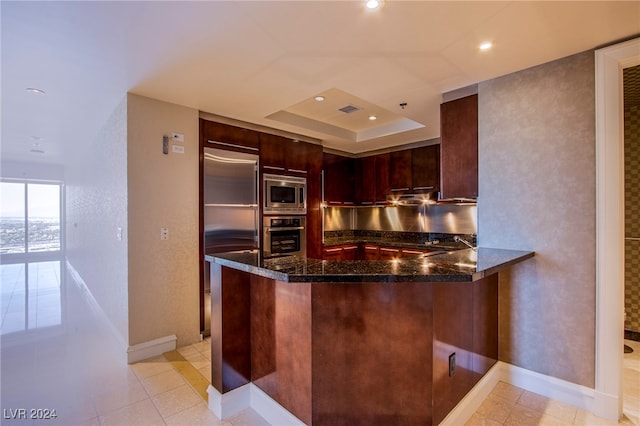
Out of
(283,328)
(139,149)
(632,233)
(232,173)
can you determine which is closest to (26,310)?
(139,149)

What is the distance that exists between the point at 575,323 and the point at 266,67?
2.92 metres

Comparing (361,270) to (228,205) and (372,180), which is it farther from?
(372,180)

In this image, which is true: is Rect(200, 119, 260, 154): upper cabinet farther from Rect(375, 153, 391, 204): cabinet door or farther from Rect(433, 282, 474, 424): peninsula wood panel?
Rect(433, 282, 474, 424): peninsula wood panel

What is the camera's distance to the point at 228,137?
11.5 ft

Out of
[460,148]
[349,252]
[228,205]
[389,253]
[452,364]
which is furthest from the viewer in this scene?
[349,252]

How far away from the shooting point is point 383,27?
70.4 inches

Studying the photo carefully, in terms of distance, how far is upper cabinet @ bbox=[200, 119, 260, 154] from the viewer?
131 inches

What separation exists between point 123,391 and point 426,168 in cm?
434

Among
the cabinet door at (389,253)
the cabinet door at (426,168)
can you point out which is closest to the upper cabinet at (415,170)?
Answer: the cabinet door at (426,168)

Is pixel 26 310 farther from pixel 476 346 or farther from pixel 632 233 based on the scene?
pixel 632 233

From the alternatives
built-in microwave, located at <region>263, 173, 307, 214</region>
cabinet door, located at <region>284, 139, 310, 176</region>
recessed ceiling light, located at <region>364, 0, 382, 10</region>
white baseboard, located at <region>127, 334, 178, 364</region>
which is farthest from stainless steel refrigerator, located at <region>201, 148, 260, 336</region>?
recessed ceiling light, located at <region>364, 0, 382, 10</region>

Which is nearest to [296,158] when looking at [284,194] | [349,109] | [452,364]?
[284,194]

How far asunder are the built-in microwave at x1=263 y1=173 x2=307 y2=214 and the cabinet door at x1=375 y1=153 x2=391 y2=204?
1421 millimetres

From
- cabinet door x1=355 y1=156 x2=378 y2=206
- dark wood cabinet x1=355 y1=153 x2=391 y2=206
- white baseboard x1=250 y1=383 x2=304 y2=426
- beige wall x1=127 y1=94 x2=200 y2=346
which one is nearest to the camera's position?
white baseboard x1=250 y1=383 x2=304 y2=426
